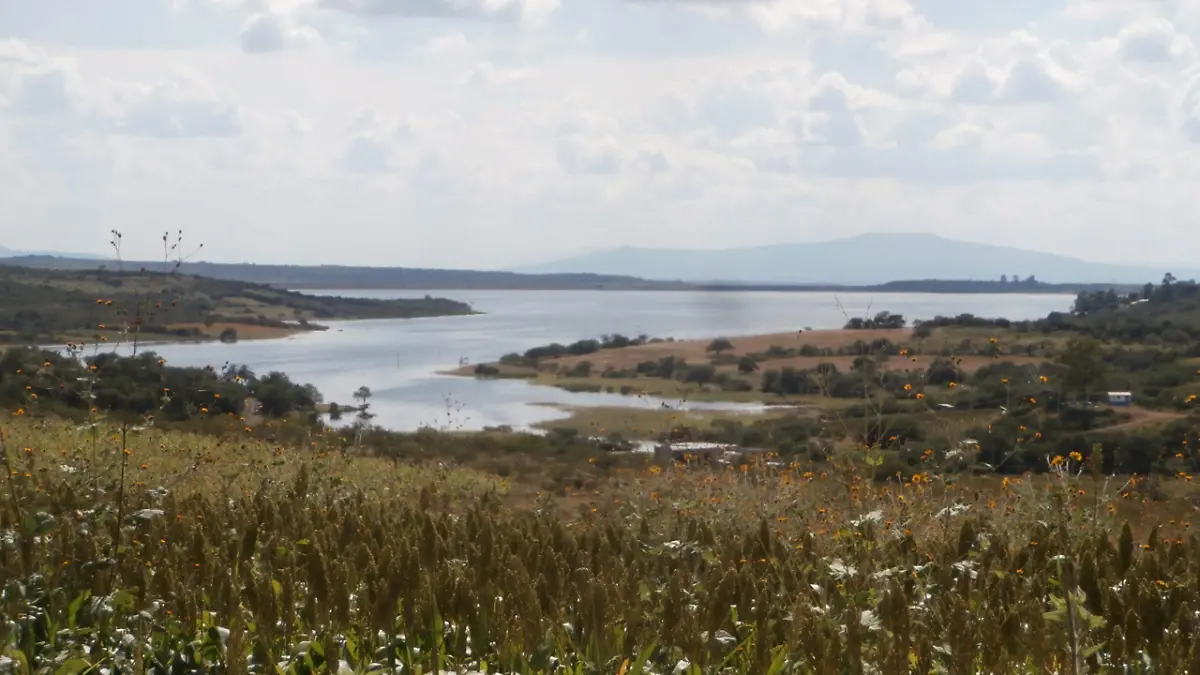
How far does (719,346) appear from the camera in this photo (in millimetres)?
53875

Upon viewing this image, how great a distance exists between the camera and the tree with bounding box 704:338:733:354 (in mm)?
52112

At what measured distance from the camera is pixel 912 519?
20.0ft

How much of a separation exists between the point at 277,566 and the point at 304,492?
6.39 feet

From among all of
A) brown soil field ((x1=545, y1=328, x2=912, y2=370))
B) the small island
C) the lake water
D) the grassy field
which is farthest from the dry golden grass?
the grassy field

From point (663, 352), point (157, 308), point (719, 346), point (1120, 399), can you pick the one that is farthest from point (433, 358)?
point (157, 308)

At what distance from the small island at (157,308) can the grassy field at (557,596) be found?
3.46 feet

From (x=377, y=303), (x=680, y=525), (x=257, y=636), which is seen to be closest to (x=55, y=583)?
(x=257, y=636)

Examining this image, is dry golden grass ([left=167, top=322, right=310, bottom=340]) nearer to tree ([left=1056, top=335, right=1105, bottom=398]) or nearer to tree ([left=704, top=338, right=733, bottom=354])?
tree ([left=704, top=338, right=733, bottom=354])

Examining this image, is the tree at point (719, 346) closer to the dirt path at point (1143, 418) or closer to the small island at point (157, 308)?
the small island at point (157, 308)

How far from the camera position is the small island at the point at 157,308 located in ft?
20.5

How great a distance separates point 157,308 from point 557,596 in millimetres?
2684

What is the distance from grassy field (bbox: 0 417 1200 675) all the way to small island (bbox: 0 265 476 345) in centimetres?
105

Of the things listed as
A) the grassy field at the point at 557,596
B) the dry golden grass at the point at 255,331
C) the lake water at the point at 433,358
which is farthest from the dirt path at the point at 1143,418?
the dry golden grass at the point at 255,331

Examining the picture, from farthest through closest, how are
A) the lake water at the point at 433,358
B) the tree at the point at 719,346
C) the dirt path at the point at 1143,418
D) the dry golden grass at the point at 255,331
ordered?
the dry golden grass at the point at 255,331 < the tree at the point at 719,346 < the lake water at the point at 433,358 < the dirt path at the point at 1143,418
